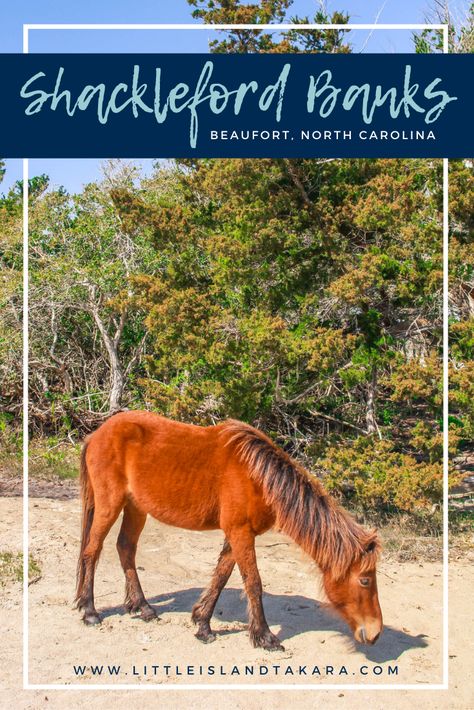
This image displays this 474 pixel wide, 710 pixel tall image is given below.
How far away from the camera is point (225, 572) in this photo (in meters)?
4.66

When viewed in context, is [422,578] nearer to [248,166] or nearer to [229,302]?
[229,302]

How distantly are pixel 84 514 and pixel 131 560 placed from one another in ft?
1.45

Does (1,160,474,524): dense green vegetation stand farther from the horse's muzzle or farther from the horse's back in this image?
the horse's muzzle

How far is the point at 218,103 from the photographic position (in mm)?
5141

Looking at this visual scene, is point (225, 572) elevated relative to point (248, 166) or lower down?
lower down

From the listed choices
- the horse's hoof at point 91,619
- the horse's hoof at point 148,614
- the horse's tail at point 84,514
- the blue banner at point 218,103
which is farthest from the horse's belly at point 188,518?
the blue banner at point 218,103

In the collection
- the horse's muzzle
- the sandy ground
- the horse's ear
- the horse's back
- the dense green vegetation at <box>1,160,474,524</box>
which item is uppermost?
the dense green vegetation at <box>1,160,474,524</box>

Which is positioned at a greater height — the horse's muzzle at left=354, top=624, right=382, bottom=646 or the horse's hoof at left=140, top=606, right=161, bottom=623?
the horse's muzzle at left=354, top=624, right=382, bottom=646

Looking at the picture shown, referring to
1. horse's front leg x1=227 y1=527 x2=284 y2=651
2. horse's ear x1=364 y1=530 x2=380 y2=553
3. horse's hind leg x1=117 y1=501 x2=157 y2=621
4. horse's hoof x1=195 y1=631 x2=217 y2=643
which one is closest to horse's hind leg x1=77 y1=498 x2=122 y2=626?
horse's hind leg x1=117 y1=501 x2=157 y2=621

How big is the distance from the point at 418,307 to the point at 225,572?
13.7 ft

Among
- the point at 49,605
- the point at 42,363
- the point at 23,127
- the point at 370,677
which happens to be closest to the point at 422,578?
the point at 370,677

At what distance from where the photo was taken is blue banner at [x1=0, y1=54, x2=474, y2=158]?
201 inches

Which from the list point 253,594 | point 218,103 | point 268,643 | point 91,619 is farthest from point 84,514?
point 218,103

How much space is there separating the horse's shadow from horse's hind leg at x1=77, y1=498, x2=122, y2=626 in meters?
0.20
